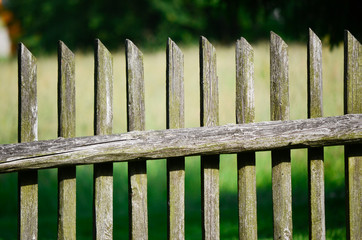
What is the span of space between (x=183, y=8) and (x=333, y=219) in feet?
74.0

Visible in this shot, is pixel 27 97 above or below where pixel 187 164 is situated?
above

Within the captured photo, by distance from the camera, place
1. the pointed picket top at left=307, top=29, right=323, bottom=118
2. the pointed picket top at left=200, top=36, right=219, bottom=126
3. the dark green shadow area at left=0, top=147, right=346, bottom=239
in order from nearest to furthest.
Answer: the pointed picket top at left=200, top=36, right=219, bottom=126
the pointed picket top at left=307, top=29, right=323, bottom=118
the dark green shadow area at left=0, top=147, right=346, bottom=239

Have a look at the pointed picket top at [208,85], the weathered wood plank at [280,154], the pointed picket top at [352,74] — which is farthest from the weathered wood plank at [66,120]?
the pointed picket top at [352,74]

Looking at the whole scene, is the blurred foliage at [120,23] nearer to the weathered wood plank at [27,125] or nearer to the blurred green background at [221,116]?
the blurred green background at [221,116]

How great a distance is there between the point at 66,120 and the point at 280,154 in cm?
112

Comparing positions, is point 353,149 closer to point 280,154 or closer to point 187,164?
point 280,154

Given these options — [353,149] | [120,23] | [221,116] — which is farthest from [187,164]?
[120,23]

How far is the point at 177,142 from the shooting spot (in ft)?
8.09

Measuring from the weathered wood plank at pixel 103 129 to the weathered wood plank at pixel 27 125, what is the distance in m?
0.30

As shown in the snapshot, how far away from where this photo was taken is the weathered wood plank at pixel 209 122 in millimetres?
2605

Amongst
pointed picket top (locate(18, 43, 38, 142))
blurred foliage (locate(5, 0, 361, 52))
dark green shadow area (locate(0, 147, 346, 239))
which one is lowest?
dark green shadow area (locate(0, 147, 346, 239))

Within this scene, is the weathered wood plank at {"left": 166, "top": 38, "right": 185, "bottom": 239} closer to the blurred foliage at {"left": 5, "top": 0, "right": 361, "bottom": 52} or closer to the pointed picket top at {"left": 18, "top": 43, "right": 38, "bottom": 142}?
the pointed picket top at {"left": 18, "top": 43, "right": 38, "bottom": 142}

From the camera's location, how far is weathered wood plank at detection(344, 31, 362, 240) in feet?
9.16

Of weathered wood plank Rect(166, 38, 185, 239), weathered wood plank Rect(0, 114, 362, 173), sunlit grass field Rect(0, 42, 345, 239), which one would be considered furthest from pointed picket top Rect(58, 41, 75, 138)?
sunlit grass field Rect(0, 42, 345, 239)
